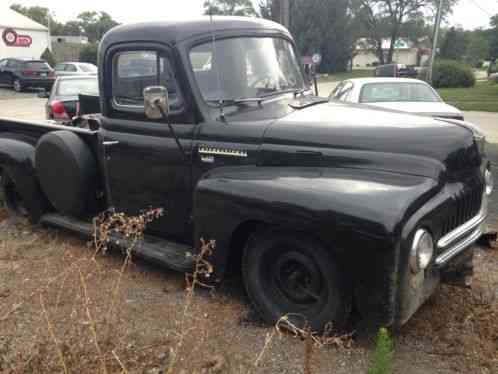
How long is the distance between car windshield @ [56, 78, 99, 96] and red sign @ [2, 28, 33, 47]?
29.4 meters

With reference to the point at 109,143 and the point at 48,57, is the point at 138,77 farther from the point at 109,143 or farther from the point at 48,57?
the point at 48,57

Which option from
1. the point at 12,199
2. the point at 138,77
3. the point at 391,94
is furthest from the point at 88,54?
the point at 138,77

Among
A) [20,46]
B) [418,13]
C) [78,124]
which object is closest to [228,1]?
[20,46]

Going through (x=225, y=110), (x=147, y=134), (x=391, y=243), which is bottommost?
(x=391, y=243)

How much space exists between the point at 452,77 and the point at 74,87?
940 inches

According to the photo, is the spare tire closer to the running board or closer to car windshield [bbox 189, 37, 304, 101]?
the running board

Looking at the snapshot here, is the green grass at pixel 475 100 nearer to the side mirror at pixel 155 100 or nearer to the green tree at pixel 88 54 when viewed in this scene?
the side mirror at pixel 155 100

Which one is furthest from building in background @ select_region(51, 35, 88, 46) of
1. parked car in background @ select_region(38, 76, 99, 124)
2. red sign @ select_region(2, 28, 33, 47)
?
parked car in background @ select_region(38, 76, 99, 124)

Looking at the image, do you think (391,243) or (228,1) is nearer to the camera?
(391,243)

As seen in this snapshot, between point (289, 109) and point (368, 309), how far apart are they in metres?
1.69

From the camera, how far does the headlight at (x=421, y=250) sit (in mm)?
2740

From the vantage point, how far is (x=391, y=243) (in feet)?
8.68

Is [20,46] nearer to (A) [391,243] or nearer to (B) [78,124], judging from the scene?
(B) [78,124]

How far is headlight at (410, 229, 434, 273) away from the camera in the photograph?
8.99ft
